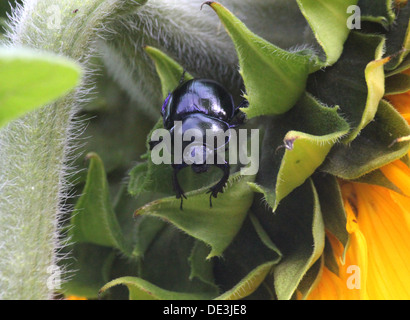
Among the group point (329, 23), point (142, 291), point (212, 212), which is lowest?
point (142, 291)

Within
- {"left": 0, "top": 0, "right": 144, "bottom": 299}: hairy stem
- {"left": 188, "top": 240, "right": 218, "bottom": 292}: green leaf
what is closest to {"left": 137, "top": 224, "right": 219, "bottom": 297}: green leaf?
{"left": 188, "top": 240, "right": 218, "bottom": 292}: green leaf

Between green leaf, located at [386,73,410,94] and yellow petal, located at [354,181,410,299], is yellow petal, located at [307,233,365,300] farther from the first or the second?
green leaf, located at [386,73,410,94]

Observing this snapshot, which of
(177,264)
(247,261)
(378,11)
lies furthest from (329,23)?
(177,264)

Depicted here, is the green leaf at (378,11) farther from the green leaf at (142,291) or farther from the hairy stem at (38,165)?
the green leaf at (142,291)

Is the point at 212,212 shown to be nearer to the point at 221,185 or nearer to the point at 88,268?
the point at 221,185

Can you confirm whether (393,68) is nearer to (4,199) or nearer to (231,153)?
(231,153)

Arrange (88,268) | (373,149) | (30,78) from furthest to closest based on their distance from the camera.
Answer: (88,268) < (373,149) < (30,78)
